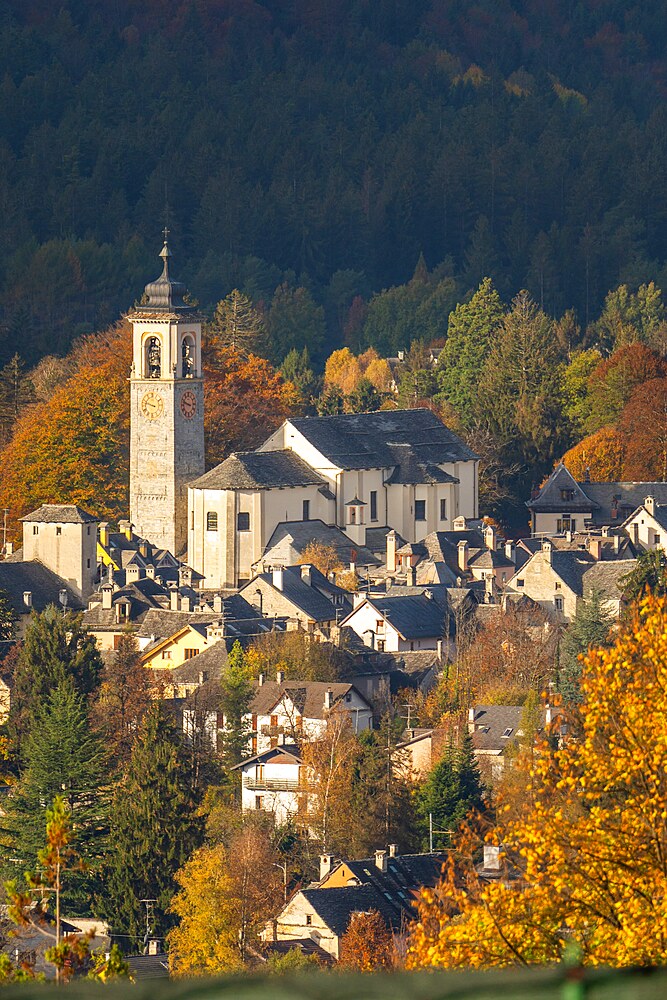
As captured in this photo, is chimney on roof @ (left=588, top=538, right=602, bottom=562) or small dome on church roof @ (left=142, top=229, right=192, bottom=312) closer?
chimney on roof @ (left=588, top=538, right=602, bottom=562)

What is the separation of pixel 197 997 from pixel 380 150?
152990 millimetres

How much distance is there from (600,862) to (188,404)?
6537 centimetres

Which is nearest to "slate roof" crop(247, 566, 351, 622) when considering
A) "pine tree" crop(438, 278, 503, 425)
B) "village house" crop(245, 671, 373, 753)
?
"village house" crop(245, 671, 373, 753)

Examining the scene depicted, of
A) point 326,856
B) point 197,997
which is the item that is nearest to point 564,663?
point 326,856


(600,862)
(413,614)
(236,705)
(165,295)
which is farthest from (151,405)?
(600,862)

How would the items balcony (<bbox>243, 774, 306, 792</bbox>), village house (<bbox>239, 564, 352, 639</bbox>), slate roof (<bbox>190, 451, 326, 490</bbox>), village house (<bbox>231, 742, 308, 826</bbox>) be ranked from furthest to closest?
slate roof (<bbox>190, 451, 326, 490</bbox>)
village house (<bbox>239, 564, 352, 639</bbox>)
balcony (<bbox>243, 774, 306, 792</bbox>)
village house (<bbox>231, 742, 308, 826</bbox>)

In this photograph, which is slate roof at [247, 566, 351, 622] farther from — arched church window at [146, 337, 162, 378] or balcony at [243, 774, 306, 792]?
balcony at [243, 774, 306, 792]

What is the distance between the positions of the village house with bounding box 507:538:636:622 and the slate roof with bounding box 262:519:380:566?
19.0 feet

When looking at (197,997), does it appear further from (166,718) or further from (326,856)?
(166,718)

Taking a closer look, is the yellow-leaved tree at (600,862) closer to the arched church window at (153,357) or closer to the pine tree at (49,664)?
the pine tree at (49,664)

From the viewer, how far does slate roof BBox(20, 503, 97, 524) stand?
78875mm

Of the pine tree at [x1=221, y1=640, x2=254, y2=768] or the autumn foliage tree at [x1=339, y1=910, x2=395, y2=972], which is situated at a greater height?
the pine tree at [x1=221, y1=640, x2=254, y2=768]

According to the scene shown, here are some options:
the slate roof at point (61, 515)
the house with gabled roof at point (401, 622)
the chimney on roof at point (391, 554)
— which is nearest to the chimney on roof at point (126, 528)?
the slate roof at point (61, 515)

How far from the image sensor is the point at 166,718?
5681 centimetres
